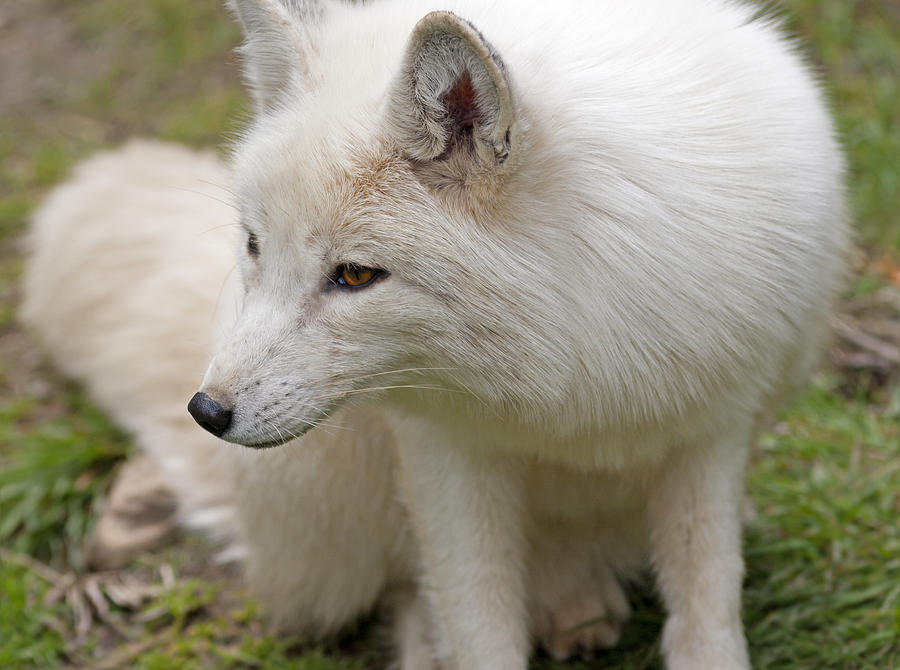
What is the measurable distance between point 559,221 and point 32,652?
8.20 feet

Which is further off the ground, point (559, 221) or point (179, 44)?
point (179, 44)

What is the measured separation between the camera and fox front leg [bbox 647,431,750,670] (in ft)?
8.65

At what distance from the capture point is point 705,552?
105 inches

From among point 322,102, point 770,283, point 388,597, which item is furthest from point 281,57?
point 388,597

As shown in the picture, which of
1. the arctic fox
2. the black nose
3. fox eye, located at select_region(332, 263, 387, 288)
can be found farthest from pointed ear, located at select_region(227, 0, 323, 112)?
the black nose

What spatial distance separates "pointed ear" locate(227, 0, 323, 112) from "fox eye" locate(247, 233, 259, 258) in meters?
0.37

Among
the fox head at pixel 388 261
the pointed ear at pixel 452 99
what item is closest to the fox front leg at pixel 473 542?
the fox head at pixel 388 261

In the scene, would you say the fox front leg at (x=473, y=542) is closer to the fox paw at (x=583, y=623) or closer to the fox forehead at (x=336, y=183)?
the fox paw at (x=583, y=623)

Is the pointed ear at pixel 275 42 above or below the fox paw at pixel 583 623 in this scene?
above

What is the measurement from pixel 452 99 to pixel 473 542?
123 cm

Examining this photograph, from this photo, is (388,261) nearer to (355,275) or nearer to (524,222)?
(355,275)

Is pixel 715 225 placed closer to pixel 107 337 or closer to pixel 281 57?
pixel 281 57

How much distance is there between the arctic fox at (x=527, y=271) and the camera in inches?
84.4

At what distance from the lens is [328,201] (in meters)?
2.14
